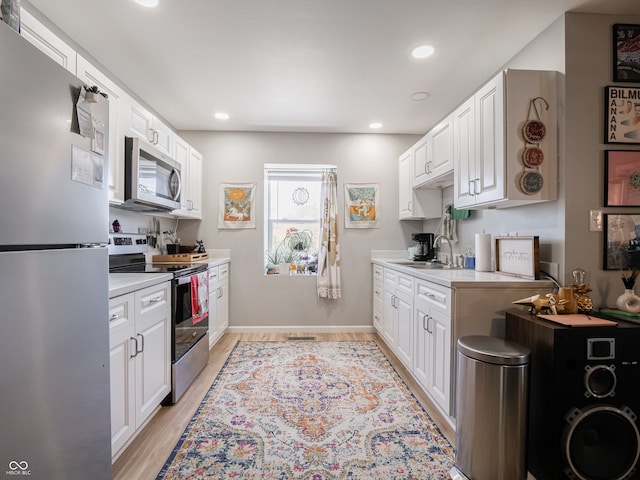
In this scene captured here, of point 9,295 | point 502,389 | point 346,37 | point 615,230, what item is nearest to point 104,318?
point 9,295

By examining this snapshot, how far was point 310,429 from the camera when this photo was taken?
1972 millimetres

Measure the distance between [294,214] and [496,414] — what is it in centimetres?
347

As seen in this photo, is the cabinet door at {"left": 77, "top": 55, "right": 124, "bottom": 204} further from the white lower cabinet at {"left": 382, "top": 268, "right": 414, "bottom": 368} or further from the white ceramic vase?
the white ceramic vase

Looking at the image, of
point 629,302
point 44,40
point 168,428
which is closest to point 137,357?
point 168,428

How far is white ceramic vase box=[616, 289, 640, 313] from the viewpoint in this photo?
1.72 metres

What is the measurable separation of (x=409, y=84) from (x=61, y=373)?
305cm

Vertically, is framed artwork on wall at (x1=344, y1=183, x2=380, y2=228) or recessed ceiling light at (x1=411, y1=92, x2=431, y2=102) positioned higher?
recessed ceiling light at (x1=411, y1=92, x2=431, y2=102)

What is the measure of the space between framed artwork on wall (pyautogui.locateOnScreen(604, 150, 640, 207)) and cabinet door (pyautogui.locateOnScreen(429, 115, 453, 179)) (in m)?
1.04

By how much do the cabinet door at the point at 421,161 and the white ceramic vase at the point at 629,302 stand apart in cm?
183

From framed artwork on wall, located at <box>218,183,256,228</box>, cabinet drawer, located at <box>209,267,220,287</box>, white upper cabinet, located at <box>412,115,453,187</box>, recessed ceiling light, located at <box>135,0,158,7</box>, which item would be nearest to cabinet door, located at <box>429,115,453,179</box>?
white upper cabinet, located at <box>412,115,453,187</box>

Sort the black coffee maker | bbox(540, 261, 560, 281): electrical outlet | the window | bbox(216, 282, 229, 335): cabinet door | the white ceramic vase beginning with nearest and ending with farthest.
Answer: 1. the white ceramic vase
2. bbox(540, 261, 560, 281): electrical outlet
3. bbox(216, 282, 229, 335): cabinet door
4. the black coffee maker
5. the window

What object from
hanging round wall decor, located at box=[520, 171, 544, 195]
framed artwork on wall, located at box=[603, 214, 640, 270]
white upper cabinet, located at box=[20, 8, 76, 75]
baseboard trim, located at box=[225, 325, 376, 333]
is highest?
white upper cabinet, located at box=[20, 8, 76, 75]

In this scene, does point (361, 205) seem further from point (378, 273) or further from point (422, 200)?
point (378, 273)

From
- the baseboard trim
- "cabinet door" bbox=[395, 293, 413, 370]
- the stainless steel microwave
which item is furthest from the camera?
the baseboard trim
